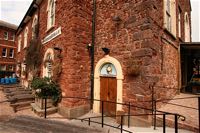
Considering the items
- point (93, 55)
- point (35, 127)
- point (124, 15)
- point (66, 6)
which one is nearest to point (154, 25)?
point (124, 15)

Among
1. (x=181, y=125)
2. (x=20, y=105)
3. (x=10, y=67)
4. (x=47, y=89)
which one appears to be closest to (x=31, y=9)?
(x=20, y=105)

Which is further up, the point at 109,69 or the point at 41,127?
the point at 109,69

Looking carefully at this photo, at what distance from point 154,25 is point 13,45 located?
90.1 feet

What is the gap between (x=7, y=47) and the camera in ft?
84.1

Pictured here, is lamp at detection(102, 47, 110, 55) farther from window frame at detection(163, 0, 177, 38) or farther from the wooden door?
window frame at detection(163, 0, 177, 38)

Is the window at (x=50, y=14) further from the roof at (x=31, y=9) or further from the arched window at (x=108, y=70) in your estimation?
the arched window at (x=108, y=70)

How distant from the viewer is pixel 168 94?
23.2 feet

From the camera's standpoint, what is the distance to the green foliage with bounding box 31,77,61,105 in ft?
24.0

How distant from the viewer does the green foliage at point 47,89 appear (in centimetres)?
732

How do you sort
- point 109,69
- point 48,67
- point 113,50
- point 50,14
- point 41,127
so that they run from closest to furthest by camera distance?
point 41,127 < point 113,50 < point 109,69 < point 48,67 < point 50,14

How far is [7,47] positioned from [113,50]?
82.8 feet

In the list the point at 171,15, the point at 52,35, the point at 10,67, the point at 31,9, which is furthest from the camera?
the point at 10,67

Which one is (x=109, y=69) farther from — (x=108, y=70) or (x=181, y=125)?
(x=181, y=125)

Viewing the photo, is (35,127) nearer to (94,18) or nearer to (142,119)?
(142,119)
